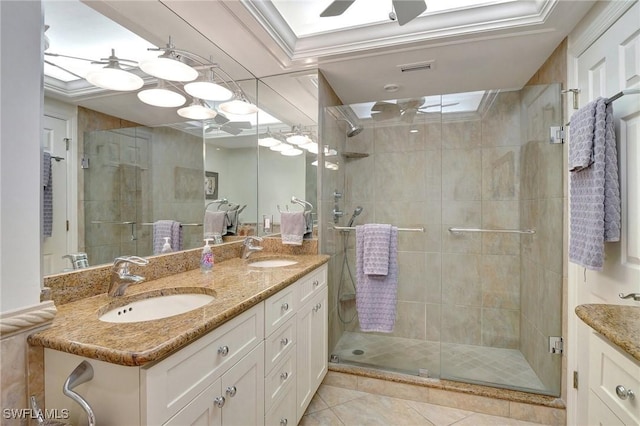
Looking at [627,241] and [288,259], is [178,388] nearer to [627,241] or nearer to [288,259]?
[288,259]

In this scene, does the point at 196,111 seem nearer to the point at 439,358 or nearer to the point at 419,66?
the point at 419,66

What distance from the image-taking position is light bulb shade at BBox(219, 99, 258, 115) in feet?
6.19

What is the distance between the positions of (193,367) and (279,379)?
0.66m

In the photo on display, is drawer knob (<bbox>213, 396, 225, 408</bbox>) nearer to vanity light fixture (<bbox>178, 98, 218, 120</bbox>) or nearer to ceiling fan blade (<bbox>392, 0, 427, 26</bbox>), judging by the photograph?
vanity light fixture (<bbox>178, 98, 218, 120</bbox>)

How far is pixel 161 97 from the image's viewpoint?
150 centimetres

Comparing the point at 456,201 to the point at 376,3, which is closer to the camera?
the point at 376,3

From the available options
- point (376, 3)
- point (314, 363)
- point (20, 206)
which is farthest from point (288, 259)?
point (376, 3)

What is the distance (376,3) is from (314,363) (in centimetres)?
230

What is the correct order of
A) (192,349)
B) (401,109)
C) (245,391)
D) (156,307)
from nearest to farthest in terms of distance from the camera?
(192,349)
(245,391)
(156,307)
(401,109)

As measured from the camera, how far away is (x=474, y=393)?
193 centimetres

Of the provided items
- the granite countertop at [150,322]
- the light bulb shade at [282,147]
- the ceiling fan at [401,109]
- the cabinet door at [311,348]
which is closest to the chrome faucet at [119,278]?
the granite countertop at [150,322]

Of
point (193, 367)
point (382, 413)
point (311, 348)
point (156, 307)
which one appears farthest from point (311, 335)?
point (193, 367)

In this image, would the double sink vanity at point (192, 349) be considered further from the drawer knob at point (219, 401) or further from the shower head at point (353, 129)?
the shower head at point (353, 129)

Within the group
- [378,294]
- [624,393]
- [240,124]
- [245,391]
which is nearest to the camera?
[624,393]
